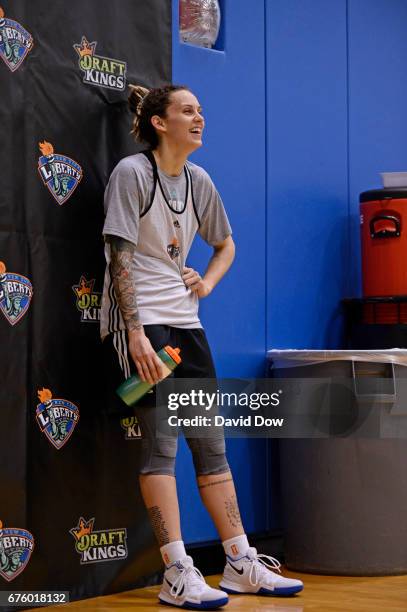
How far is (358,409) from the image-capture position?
397 centimetres

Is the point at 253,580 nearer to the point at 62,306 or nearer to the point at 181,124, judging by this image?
the point at 62,306

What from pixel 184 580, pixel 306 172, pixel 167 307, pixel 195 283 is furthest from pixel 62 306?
pixel 306 172

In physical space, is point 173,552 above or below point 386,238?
below

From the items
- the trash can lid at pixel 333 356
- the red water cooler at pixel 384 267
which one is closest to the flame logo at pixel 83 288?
the trash can lid at pixel 333 356

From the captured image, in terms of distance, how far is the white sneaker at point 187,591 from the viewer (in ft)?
10.4

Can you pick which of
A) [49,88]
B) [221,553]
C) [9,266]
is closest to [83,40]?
[49,88]

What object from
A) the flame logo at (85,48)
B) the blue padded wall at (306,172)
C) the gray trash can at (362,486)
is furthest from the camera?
the blue padded wall at (306,172)

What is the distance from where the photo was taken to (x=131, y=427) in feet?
11.8

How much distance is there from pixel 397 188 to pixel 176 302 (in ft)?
4.87

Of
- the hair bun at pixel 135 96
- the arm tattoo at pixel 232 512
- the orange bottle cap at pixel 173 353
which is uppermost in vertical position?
the hair bun at pixel 135 96

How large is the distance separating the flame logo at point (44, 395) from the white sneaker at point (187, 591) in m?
0.66

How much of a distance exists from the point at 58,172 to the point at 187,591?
1.40 metres

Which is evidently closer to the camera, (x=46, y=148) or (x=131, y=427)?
(x=46, y=148)

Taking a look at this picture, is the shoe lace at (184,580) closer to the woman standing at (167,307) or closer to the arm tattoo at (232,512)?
the woman standing at (167,307)
